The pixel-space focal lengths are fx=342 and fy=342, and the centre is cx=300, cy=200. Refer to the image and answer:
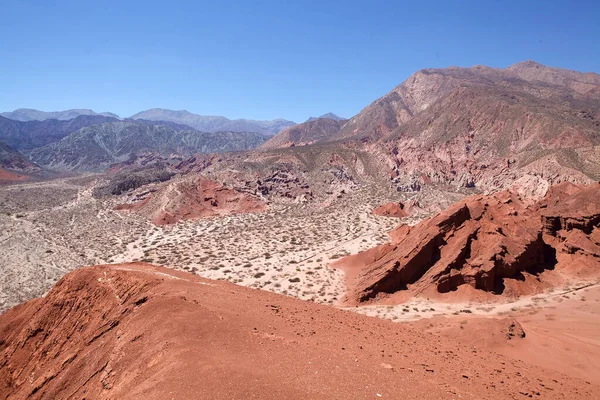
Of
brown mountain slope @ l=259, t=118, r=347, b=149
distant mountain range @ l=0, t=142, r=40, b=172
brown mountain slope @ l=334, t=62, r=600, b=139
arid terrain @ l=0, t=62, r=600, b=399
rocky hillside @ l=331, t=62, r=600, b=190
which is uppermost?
brown mountain slope @ l=334, t=62, r=600, b=139

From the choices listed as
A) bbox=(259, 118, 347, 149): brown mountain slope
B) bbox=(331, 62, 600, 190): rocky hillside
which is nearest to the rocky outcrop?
bbox=(331, 62, 600, 190): rocky hillside

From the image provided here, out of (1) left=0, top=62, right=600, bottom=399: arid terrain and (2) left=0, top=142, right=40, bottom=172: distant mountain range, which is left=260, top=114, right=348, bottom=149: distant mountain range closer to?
(1) left=0, top=62, right=600, bottom=399: arid terrain

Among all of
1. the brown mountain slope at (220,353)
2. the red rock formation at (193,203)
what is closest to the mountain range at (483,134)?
the red rock formation at (193,203)

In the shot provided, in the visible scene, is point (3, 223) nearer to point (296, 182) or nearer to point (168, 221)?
point (168, 221)

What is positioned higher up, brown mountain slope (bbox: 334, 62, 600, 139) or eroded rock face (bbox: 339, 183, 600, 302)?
brown mountain slope (bbox: 334, 62, 600, 139)

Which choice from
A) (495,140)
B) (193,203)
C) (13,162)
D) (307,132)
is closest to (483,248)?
(193,203)

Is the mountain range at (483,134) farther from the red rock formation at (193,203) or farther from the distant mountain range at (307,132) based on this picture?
the red rock formation at (193,203)

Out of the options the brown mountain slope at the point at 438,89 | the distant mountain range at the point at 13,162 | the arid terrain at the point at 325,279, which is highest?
the brown mountain slope at the point at 438,89
